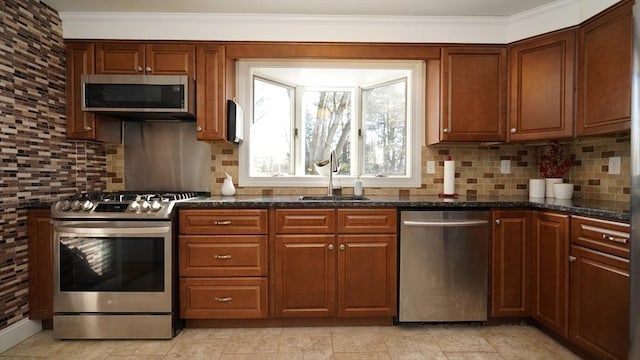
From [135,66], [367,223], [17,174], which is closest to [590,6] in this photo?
[367,223]

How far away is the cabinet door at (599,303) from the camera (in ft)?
5.68

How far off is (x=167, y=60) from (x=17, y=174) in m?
1.28

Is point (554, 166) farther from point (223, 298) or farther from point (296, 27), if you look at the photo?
point (223, 298)

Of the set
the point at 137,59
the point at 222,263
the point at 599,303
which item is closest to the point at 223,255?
the point at 222,263

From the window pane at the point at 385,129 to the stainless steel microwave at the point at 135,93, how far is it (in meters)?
1.60

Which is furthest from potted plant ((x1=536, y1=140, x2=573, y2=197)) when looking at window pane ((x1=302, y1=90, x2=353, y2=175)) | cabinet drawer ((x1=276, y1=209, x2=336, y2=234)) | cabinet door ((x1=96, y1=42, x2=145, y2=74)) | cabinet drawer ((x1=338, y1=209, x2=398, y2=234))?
cabinet door ((x1=96, y1=42, x2=145, y2=74))

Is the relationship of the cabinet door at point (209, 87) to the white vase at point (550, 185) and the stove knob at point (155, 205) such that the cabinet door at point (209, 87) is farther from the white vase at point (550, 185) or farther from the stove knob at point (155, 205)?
the white vase at point (550, 185)

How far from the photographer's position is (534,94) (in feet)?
8.32

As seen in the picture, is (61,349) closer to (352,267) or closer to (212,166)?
(212,166)

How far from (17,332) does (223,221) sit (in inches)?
59.6

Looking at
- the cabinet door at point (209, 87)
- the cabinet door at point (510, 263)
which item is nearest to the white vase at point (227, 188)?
the cabinet door at point (209, 87)

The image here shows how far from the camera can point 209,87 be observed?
2641 mm

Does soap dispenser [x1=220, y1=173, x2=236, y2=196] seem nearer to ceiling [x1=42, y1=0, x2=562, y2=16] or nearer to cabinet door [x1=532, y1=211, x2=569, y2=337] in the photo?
ceiling [x1=42, y1=0, x2=562, y2=16]

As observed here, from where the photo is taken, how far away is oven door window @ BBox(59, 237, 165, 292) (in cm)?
221
